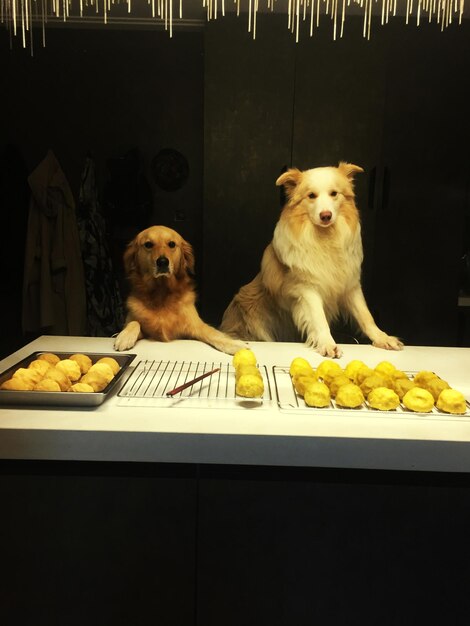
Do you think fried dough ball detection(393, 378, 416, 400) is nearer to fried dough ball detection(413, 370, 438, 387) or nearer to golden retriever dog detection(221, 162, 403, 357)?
fried dough ball detection(413, 370, 438, 387)

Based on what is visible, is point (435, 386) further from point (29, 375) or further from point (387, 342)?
point (29, 375)

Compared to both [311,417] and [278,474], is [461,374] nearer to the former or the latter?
[311,417]

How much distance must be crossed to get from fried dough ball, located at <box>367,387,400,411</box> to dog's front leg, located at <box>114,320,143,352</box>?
0.87 metres

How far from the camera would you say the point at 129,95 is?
1793 millimetres

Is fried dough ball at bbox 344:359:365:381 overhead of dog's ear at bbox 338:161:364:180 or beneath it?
beneath

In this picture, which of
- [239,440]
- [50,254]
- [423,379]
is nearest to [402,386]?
[423,379]

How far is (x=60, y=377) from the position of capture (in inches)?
50.4

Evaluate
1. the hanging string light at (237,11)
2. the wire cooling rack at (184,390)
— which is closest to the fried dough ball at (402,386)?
the wire cooling rack at (184,390)

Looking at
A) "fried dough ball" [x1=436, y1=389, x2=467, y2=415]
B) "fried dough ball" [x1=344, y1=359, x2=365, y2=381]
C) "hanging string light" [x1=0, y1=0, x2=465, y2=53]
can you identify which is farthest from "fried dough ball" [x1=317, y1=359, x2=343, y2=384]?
"hanging string light" [x1=0, y1=0, x2=465, y2=53]

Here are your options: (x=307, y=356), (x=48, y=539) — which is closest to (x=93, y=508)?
(x=48, y=539)

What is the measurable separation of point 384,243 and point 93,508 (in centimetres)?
130

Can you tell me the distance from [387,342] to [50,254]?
1.21 meters

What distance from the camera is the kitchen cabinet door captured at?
179 centimetres

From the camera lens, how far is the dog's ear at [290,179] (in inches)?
72.2
